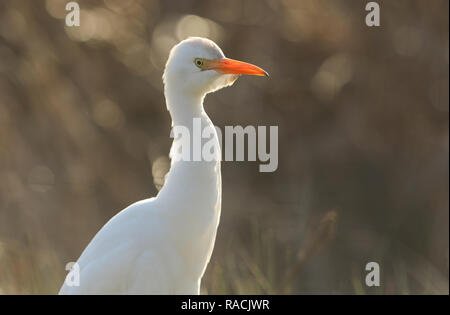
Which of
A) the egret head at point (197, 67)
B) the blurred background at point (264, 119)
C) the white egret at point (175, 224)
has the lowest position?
the white egret at point (175, 224)

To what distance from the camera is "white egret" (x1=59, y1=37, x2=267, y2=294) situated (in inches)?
105

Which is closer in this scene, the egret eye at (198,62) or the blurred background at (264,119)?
the egret eye at (198,62)

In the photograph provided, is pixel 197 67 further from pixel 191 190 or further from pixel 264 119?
pixel 264 119

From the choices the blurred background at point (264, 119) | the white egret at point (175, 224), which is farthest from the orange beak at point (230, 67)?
the blurred background at point (264, 119)

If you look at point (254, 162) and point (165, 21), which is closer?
point (165, 21)

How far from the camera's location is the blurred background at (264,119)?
18.1ft

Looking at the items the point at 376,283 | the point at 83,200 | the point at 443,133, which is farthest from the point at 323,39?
the point at 376,283

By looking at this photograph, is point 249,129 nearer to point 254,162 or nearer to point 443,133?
point 254,162

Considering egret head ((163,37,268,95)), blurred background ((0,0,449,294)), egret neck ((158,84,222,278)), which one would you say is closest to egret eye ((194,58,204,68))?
egret head ((163,37,268,95))

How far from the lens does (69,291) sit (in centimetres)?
267

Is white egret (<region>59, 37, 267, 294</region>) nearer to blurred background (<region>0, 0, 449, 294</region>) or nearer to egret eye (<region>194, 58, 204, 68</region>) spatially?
egret eye (<region>194, 58, 204, 68</region>)

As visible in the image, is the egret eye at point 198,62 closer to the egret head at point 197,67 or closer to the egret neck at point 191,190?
the egret head at point 197,67

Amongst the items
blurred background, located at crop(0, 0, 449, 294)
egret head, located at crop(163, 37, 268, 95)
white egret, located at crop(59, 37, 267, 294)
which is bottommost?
white egret, located at crop(59, 37, 267, 294)

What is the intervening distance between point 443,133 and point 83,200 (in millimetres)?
2716
